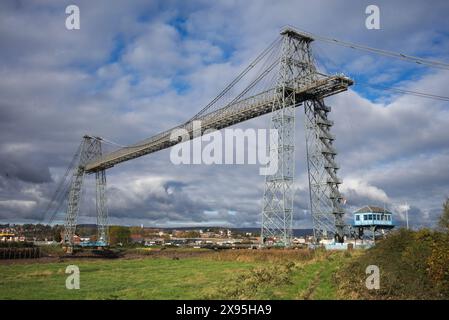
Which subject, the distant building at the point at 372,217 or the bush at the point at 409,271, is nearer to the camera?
the bush at the point at 409,271

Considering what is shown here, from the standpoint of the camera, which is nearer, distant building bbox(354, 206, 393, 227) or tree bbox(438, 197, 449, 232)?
tree bbox(438, 197, 449, 232)

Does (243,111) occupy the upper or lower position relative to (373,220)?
upper

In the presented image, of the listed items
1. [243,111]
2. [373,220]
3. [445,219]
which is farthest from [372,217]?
[445,219]

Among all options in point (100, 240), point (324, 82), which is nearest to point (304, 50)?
point (324, 82)

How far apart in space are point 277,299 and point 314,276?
7308mm

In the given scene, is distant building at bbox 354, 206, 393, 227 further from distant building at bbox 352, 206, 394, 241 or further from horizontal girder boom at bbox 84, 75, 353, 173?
horizontal girder boom at bbox 84, 75, 353, 173

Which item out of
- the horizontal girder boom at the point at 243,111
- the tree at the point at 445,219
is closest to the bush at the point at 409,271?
the tree at the point at 445,219

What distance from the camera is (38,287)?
68.6ft

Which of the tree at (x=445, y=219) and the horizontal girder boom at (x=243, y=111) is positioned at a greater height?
the horizontal girder boom at (x=243, y=111)

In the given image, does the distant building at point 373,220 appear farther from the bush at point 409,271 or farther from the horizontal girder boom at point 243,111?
the bush at point 409,271

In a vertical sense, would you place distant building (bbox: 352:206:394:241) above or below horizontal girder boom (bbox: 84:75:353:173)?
below

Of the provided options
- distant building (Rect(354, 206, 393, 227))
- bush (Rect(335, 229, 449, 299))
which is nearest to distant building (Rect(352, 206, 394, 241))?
distant building (Rect(354, 206, 393, 227))

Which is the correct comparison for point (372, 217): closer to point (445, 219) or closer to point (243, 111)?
point (243, 111)
